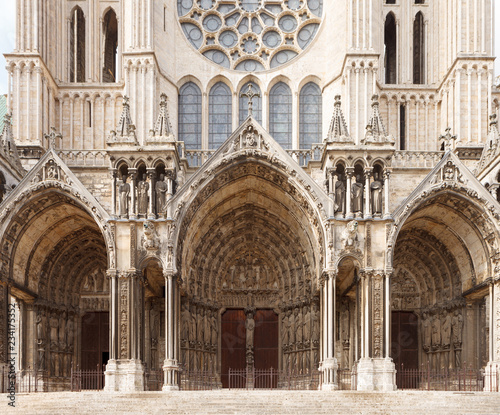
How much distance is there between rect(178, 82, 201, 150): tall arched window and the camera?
84.5ft

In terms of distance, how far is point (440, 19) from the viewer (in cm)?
2652

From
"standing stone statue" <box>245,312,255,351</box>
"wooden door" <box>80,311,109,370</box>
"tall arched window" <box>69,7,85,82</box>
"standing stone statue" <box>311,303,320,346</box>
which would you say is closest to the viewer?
"standing stone statue" <box>311,303,320,346</box>

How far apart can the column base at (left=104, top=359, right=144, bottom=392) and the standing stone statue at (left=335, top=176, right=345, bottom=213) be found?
6.43 metres

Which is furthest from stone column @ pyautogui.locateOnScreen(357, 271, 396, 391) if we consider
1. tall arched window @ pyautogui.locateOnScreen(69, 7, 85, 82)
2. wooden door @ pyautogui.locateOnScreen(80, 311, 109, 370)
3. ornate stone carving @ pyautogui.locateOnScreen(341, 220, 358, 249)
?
tall arched window @ pyautogui.locateOnScreen(69, 7, 85, 82)

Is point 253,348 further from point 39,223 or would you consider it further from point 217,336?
point 39,223

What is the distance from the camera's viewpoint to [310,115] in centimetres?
2588

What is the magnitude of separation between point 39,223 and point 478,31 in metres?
14.9

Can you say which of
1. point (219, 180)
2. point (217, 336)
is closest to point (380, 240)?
point (219, 180)

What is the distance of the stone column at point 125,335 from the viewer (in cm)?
1948

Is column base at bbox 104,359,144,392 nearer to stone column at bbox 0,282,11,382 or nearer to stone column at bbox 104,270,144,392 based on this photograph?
stone column at bbox 104,270,144,392

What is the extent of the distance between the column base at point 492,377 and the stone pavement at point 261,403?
2.59 metres

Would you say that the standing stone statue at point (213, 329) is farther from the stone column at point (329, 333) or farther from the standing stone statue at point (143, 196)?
the standing stone statue at point (143, 196)

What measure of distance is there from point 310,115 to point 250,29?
354 cm

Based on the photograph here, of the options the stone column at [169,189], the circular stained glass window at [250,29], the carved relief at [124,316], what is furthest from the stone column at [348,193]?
the circular stained glass window at [250,29]
